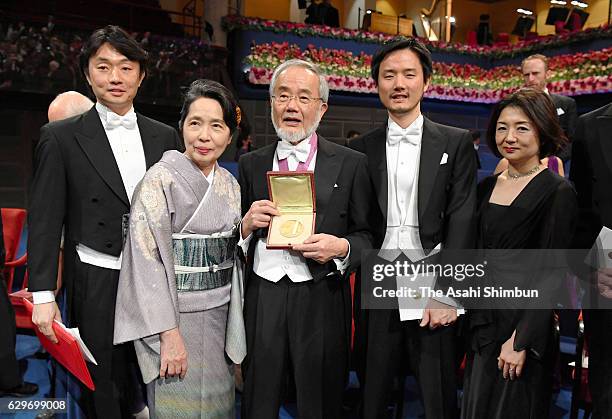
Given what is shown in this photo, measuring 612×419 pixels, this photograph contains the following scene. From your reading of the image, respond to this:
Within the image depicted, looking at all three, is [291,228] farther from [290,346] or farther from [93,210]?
[93,210]

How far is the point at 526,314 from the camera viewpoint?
6.88 feet

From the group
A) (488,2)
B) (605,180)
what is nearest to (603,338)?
(605,180)

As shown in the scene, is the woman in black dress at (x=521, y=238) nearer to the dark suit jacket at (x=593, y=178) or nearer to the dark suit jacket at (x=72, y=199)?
the dark suit jacket at (x=593, y=178)

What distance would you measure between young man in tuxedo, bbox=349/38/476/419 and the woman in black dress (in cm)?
10

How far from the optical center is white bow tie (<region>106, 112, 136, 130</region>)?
2.21 metres

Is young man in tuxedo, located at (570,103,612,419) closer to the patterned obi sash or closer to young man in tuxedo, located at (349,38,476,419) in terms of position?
young man in tuxedo, located at (349,38,476,419)

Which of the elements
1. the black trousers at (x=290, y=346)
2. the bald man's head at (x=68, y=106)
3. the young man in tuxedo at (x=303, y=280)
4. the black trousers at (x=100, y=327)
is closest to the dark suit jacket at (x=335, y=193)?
the young man in tuxedo at (x=303, y=280)

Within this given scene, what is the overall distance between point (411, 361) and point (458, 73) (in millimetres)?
11250

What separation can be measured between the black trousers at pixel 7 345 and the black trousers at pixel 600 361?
310 cm

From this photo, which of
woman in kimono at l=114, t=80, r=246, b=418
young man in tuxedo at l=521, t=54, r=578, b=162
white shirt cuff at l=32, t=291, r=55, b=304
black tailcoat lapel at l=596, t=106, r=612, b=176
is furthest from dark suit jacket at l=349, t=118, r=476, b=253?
young man in tuxedo at l=521, t=54, r=578, b=162

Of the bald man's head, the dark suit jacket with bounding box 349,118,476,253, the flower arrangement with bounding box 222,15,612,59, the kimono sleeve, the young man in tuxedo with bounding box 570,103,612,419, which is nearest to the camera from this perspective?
the kimono sleeve

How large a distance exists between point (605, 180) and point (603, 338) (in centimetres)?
59

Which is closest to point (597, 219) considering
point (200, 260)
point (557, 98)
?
point (200, 260)

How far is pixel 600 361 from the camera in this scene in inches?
81.8
